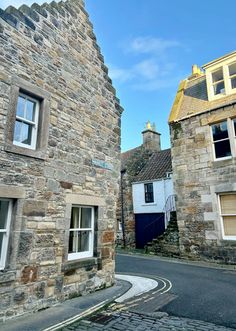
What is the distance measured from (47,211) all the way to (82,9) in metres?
6.76

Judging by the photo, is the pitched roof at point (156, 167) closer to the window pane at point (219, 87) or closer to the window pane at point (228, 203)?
the window pane at point (219, 87)

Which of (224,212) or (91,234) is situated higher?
(224,212)

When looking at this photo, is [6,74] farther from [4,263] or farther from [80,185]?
[4,263]

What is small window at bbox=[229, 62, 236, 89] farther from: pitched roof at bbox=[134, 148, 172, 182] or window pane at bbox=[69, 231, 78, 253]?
window pane at bbox=[69, 231, 78, 253]

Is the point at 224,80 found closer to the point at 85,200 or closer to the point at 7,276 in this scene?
the point at 85,200

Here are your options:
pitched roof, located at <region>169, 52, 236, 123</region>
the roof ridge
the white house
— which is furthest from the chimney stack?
the roof ridge

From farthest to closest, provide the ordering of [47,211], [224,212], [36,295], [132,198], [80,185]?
[132,198], [224,212], [80,185], [47,211], [36,295]

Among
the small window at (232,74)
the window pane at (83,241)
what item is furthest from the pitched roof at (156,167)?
the window pane at (83,241)

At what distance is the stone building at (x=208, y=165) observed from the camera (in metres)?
12.1

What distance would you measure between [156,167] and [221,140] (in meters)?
9.24

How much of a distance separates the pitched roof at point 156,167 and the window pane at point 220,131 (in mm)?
7186

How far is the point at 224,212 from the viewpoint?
1215 centimetres

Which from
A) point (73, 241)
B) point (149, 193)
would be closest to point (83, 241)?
point (73, 241)

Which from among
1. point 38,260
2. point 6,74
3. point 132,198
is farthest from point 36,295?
point 132,198
